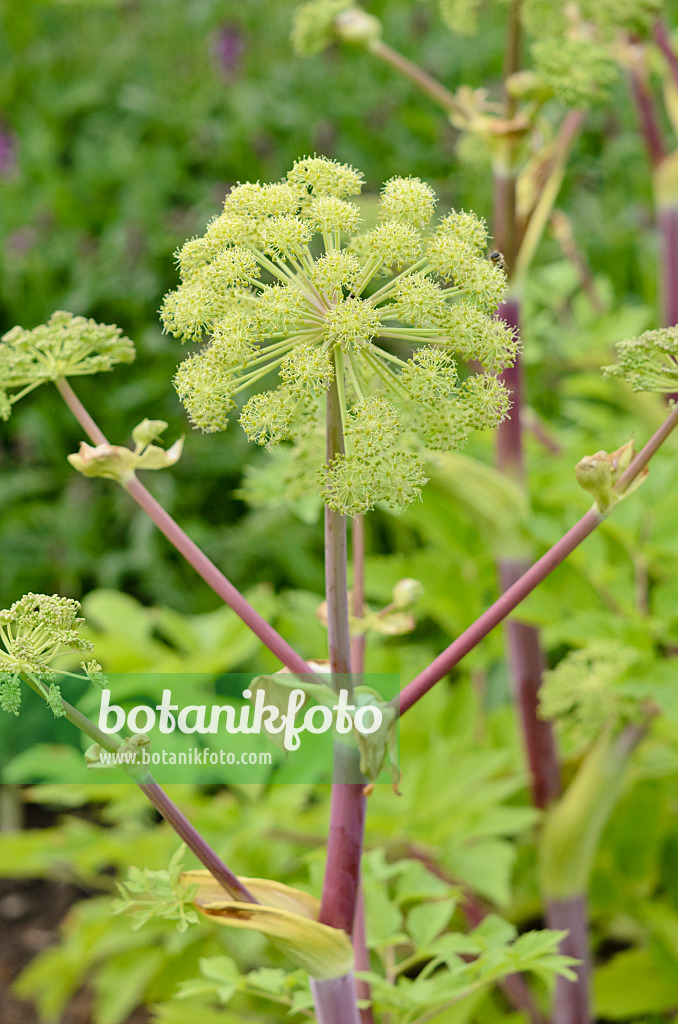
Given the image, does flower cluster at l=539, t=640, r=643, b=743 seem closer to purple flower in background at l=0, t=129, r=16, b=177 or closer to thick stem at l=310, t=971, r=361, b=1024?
thick stem at l=310, t=971, r=361, b=1024

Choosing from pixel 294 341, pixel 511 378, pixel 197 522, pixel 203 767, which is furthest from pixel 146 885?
pixel 197 522

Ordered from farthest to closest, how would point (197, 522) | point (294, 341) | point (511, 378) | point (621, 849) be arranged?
point (197, 522) < point (621, 849) < point (511, 378) < point (294, 341)

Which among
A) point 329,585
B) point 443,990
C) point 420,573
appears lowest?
point 443,990

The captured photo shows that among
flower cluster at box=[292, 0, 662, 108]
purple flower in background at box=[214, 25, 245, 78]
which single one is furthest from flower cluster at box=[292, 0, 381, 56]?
purple flower in background at box=[214, 25, 245, 78]

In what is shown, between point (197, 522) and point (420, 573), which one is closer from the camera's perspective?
point (420, 573)

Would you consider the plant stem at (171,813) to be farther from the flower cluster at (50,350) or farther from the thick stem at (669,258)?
the thick stem at (669,258)

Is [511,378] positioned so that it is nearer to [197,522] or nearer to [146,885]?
[146,885]
